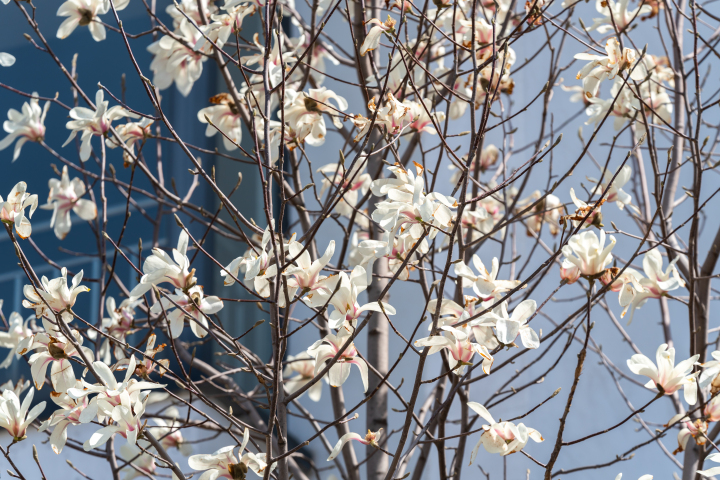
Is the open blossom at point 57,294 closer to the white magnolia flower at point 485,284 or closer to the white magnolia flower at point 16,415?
the white magnolia flower at point 16,415

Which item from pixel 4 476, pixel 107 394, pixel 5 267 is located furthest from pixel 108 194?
pixel 107 394

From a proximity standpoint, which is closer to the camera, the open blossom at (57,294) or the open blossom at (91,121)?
the open blossom at (57,294)

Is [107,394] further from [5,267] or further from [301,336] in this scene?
[301,336]

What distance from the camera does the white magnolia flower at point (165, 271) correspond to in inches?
32.5

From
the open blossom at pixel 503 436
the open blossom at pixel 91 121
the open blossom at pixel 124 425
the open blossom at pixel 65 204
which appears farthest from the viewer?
the open blossom at pixel 65 204

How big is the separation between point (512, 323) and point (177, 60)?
88cm

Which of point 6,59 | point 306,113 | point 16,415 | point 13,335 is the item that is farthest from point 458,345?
point 6,59

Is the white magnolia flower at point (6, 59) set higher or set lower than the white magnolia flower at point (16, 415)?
higher

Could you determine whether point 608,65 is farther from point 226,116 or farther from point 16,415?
point 16,415

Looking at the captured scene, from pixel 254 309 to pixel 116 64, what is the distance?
1.19 m

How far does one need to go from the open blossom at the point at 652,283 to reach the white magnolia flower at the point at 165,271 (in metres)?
0.66

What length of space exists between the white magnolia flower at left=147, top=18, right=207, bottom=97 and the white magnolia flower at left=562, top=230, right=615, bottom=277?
0.82 meters

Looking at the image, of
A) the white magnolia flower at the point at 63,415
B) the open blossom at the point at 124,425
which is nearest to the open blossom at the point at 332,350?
the open blossom at the point at 124,425

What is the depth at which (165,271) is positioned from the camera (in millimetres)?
832
